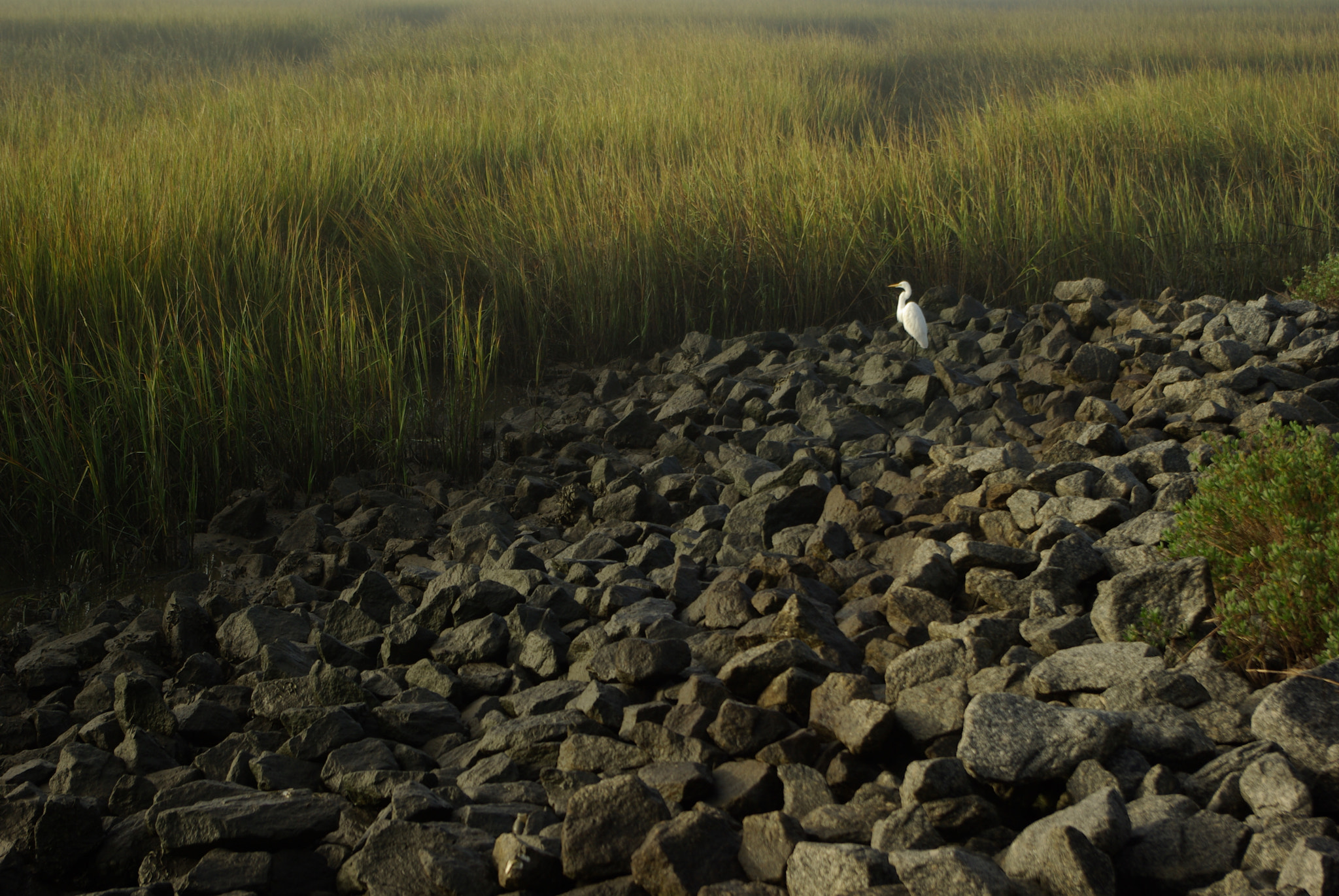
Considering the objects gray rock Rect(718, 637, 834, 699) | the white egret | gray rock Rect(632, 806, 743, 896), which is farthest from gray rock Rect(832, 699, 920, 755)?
the white egret

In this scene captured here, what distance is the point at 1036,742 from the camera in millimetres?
1710

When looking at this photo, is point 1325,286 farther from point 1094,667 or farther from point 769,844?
point 769,844

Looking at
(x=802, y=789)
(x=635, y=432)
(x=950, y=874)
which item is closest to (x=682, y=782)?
(x=802, y=789)

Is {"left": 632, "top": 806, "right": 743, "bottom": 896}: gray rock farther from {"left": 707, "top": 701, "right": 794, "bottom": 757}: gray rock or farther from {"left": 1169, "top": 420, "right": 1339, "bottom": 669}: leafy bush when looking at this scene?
{"left": 1169, "top": 420, "right": 1339, "bottom": 669}: leafy bush

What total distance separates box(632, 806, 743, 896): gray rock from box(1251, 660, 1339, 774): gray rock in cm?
92

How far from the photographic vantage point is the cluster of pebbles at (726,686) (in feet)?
5.38

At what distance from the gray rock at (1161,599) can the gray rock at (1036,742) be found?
50 cm

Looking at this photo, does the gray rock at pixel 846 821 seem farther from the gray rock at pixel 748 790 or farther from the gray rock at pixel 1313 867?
the gray rock at pixel 1313 867

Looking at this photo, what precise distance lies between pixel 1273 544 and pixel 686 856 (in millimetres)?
1305

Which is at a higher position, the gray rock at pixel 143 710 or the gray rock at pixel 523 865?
the gray rock at pixel 523 865

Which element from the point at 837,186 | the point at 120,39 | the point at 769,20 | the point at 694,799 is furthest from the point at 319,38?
the point at 694,799

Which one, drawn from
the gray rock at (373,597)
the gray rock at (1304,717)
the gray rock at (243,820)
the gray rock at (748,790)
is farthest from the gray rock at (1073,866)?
the gray rock at (373,597)

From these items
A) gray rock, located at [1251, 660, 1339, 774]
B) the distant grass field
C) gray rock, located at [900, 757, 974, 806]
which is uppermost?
the distant grass field

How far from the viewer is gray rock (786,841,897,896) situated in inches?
57.5
